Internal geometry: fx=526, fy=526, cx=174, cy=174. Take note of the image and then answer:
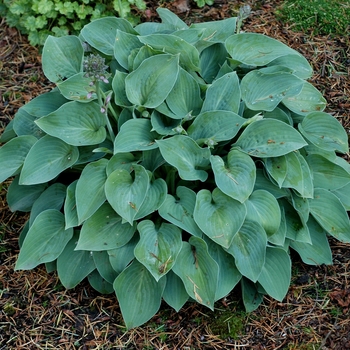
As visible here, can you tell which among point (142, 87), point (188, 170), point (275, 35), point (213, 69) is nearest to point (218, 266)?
point (188, 170)

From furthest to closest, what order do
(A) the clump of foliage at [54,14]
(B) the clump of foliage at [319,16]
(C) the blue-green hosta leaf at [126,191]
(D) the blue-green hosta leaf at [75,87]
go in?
(B) the clump of foliage at [319,16]
(A) the clump of foliage at [54,14]
(D) the blue-green hosta leaf at [75,87]
(C) the blue-green hosta leaf at [126,191]

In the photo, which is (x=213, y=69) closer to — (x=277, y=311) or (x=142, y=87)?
(x=142, y=87)

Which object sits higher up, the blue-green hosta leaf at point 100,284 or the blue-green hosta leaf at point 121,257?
the blue-green hosta leaf at point 121,257

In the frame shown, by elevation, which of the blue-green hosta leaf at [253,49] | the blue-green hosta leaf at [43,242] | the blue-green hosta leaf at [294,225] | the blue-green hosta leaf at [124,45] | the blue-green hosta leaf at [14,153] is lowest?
the blue-green hosta leaf at [294,225]

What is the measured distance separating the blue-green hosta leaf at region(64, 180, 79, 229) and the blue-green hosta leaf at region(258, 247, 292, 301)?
3.80 ft

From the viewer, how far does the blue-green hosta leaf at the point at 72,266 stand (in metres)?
3.23

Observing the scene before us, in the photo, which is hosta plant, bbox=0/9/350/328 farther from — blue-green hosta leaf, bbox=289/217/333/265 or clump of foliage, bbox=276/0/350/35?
clump of foliage, bbox=276/0/350/35

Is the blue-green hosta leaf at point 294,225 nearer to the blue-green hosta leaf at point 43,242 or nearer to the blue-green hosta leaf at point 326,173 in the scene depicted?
the blue-green hosta leaf at point 326,173

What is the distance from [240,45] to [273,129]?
2.31 feet

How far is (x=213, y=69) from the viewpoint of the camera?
3.59 m

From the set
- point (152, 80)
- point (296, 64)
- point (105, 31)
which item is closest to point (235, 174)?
point (152, 80)

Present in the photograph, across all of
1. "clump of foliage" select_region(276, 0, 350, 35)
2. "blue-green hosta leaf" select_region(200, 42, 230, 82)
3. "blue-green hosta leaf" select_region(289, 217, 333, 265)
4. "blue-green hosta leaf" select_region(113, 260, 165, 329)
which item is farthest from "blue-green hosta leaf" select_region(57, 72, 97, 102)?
"clump of foliage" select_region(276, 0, 350, 35)

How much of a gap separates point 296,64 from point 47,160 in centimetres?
177

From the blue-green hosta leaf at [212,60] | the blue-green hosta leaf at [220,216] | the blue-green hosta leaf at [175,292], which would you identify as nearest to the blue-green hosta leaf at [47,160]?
the blue-green hosta leaf at [220,216]
